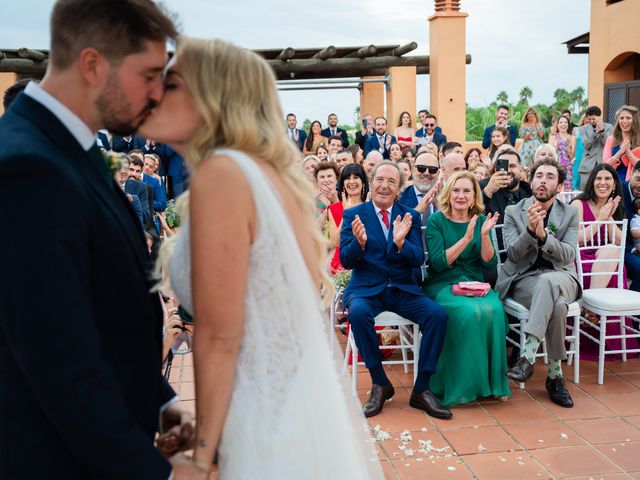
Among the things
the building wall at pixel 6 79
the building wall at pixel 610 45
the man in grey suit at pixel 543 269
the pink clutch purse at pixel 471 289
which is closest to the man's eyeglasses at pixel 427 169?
the man in grey suit at pixel 543 269

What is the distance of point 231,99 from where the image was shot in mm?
1552

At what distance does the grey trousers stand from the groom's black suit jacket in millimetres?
3962

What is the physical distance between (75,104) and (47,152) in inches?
7.0

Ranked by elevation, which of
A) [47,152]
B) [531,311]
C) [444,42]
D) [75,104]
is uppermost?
[444,42]

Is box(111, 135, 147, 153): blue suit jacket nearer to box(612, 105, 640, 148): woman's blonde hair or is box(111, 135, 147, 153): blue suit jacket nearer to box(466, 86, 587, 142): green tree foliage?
box(612, 105, 640, 148): woman's blonde hair

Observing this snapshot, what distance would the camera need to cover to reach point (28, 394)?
1.33m

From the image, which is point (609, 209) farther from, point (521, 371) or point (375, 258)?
point (375, 258)

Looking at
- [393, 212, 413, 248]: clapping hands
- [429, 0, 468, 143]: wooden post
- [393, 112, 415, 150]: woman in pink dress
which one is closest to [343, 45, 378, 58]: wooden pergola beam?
[429, 0, 468, 143]: wooden post

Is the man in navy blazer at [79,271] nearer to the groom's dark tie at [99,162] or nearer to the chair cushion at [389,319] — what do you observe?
the groom's dark tie at [99,162]

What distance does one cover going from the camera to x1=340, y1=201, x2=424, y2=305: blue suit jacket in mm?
4945

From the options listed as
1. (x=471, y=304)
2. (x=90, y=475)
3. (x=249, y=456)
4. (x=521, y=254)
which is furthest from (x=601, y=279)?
(x=90, y=475)

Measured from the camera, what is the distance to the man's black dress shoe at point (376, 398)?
456 cm

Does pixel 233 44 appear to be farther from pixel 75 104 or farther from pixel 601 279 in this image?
pixel 601 279

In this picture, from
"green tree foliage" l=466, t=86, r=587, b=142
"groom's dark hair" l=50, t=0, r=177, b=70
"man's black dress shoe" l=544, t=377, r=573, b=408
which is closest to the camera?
"groom's dark hair" l=50, t=0, r=177, b=70
